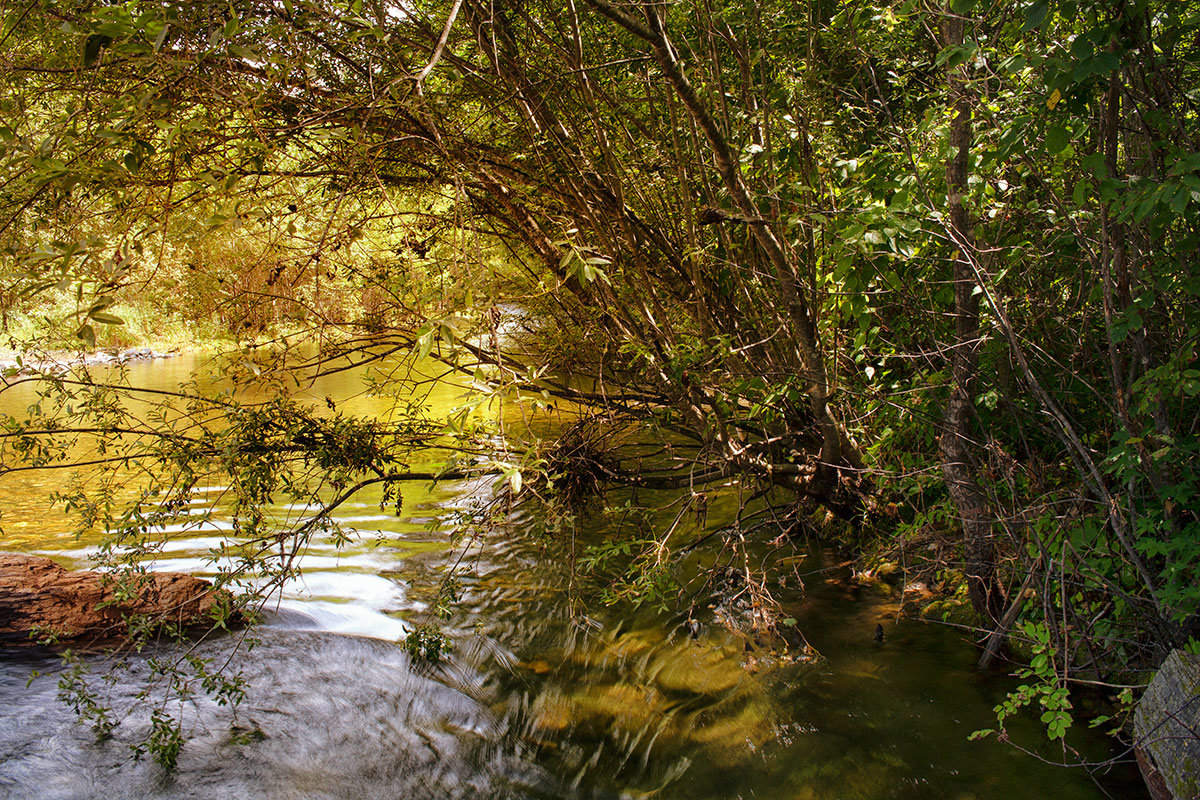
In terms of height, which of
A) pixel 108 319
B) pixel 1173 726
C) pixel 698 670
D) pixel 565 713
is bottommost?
pixel 565 713

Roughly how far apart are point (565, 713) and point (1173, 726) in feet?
9.87

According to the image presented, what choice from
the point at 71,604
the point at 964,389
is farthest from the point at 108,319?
the point at 71,604

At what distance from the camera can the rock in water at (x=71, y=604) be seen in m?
4.87

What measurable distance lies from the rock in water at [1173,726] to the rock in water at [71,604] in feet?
17.1

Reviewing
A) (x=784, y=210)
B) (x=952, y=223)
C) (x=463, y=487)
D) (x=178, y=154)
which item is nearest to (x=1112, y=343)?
(x=952, y=223)

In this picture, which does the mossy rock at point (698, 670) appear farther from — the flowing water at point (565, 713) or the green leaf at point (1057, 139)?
the green leaf at point (1057, 139)

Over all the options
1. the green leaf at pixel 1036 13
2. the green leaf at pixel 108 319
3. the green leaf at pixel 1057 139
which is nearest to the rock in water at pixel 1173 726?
the green leaf at pixel 1057 139

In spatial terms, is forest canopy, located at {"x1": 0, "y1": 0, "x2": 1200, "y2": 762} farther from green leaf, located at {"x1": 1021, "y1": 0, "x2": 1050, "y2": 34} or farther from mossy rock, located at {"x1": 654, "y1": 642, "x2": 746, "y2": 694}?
mossy rock, located at {"x1": 654, "y1": 642, "x2": 746, "y2": 694}

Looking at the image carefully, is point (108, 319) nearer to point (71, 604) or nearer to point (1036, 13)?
point (1036, 13)

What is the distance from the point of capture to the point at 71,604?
4961 millimetres

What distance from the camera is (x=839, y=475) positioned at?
5047 mm

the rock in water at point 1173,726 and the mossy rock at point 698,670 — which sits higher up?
the rock in water at point 1173,726

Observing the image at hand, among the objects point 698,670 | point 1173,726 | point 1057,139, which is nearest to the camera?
point 1057,139

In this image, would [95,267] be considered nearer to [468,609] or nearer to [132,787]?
[132,787]
